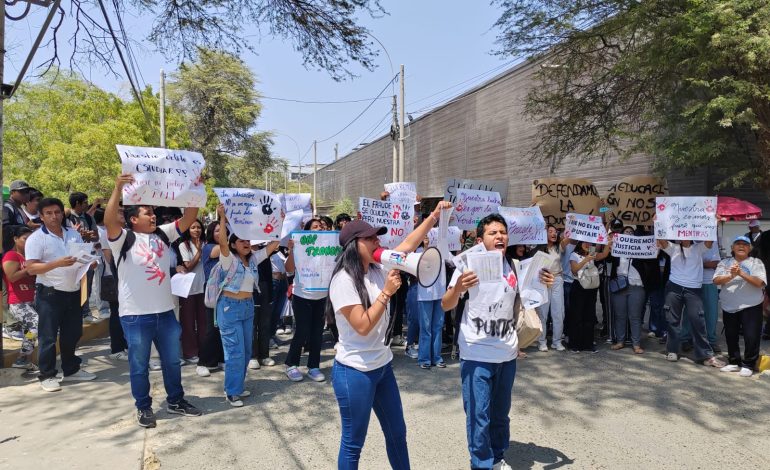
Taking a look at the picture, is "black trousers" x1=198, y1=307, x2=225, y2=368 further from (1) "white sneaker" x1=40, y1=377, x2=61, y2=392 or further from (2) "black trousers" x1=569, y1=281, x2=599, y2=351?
(2) "black trousers" x1=569, y1=281, x2=599, y2=351

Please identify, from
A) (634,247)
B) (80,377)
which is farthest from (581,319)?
(80,377)

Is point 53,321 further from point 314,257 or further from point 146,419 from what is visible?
point 314,257

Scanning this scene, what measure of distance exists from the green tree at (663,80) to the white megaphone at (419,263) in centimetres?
595

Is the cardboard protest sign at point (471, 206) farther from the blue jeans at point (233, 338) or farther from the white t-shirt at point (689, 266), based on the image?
the blue jeans at point (233, 338)

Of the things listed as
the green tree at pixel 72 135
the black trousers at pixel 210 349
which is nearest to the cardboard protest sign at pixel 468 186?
the black trousers at pixel 210 349

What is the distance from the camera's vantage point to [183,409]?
508 centimetres

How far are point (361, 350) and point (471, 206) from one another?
183 inches

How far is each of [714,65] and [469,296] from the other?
18.5 feet

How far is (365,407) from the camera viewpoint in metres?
3.08

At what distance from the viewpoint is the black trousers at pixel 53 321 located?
Result: 18.7 feet

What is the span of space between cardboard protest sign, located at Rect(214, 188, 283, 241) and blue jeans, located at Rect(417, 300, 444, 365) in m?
2.06

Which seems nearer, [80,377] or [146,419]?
[146,419]

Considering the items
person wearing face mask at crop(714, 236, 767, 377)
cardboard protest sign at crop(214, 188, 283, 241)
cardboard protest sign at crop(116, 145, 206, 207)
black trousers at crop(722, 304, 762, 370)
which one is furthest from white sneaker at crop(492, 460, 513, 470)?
black trousers at crop(722, 304, 762, 370)

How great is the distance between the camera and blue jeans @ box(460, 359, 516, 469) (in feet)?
11.7
